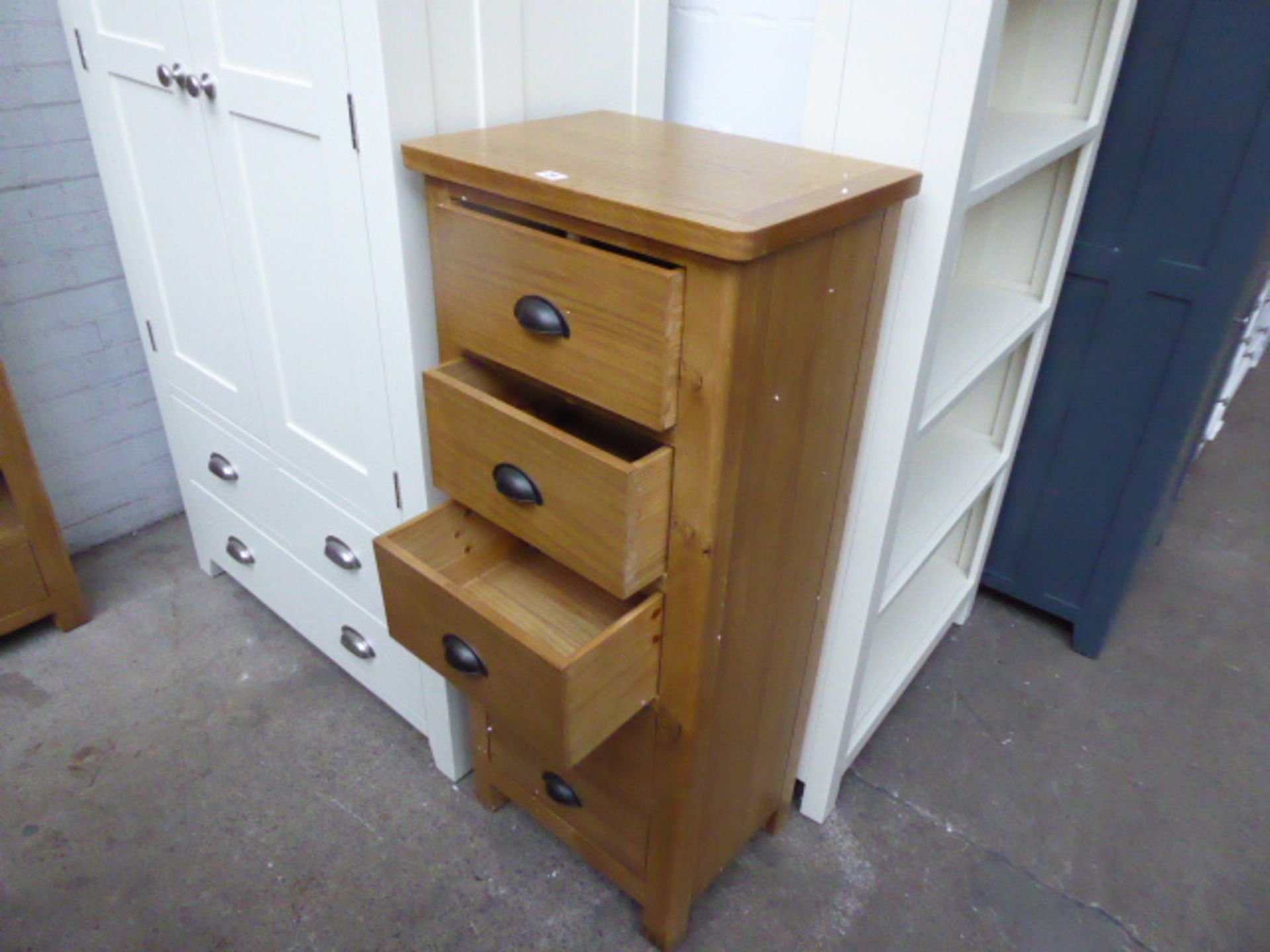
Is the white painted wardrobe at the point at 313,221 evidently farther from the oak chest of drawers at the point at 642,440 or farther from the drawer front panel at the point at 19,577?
the drawer front panel at the point at 19,577

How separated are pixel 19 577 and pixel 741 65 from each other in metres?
1.68

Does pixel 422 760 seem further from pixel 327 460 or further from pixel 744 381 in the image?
pixel 744 381

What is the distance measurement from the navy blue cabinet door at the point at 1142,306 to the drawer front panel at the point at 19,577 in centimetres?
204

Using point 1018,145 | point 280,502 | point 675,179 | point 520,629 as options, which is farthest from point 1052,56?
point 280,502

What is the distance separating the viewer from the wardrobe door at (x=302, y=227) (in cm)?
109

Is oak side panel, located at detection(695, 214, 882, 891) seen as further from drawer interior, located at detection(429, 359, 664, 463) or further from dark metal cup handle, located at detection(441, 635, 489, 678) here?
dark metal cup handle, located at detection(441, 635, 489, 678)

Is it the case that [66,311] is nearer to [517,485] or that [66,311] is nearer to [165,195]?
[165,195]

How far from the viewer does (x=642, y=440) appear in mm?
1115

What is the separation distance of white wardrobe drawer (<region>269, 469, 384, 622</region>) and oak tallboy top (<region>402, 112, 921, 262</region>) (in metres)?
0.66

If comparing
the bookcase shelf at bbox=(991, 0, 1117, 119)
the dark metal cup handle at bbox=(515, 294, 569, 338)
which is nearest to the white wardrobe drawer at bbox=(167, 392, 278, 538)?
the dark metal cup handle at bbox=(515, 294, 569, 338)

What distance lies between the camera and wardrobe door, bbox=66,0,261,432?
133cm

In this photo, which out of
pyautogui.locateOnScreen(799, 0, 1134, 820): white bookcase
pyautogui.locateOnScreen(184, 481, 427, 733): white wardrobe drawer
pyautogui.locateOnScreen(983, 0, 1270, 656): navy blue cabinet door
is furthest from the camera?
pyautogui.locateOnScreen(184, 481, 427, 733): white wardrobe drawer

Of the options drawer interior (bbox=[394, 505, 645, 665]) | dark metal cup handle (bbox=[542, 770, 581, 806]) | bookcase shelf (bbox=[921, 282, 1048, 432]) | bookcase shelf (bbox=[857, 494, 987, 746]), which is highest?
bookcase shelf (bbox=[921, 282, 1048, 432])

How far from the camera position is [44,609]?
1.84 metres
